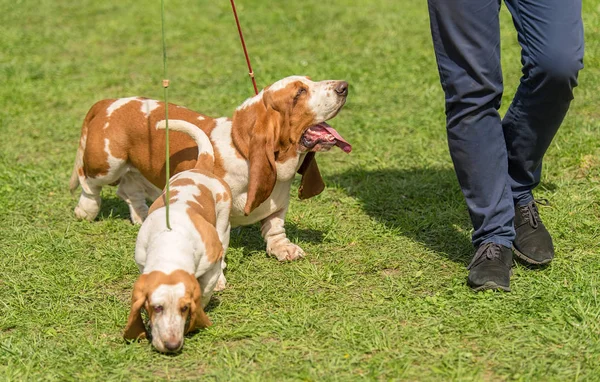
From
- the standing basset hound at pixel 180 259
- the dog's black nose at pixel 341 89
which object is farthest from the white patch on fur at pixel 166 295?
the dog's black nose at pixel 341 89

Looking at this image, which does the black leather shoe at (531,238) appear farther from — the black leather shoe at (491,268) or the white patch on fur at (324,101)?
the white patch on fur at (324,101)

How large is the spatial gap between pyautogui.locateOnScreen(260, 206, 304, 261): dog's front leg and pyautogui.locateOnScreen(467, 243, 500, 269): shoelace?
42.7 inches

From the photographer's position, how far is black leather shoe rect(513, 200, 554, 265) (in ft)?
15.3

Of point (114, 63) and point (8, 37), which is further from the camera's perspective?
point (8, 37)

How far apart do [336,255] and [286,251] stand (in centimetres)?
31

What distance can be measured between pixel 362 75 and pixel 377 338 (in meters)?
5.35

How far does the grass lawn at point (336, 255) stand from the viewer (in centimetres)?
385

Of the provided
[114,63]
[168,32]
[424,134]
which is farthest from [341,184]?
[168,32]

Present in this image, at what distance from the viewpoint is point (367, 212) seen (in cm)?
587

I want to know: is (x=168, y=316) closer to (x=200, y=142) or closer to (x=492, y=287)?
A: (x=200, y=142)

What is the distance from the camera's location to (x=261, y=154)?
4750 millimetres

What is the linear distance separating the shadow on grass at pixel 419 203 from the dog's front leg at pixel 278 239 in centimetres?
74

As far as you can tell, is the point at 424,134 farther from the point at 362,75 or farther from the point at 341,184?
the point at 362,75

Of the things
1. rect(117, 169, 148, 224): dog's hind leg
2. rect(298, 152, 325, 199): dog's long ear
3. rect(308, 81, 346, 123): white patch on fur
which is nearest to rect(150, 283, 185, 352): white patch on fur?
rect(308, 81, 346, 123): white patch on fur
